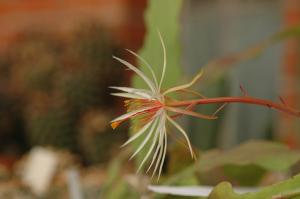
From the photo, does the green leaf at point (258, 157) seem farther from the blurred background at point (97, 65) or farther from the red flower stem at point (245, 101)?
the blurred background at point (97, 65)

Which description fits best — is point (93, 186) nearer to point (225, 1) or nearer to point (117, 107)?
point (117, 107)

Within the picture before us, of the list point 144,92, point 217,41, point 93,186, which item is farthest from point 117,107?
point 144,92

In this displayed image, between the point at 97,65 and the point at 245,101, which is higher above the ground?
the point at 245,101

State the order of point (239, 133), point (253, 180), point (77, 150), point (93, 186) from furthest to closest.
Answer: point (239, 133) → point (77, 150) → point (93, 186) → point (253, 180)

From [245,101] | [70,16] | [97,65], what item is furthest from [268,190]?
[70,16]

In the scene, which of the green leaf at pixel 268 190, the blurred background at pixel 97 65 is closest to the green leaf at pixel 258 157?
the green leaf at pixel 268 190

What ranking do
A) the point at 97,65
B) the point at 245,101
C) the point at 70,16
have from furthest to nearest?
1. the point at 70,16
2. the point at 97,65
3. the point at 245,101

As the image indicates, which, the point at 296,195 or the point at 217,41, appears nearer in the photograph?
the point at 296,195

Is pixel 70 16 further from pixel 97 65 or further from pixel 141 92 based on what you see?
pixel 141 92

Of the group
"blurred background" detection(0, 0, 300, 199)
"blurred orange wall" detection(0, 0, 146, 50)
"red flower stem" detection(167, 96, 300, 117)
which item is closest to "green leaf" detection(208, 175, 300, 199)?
"red flower stem" detection(167, 96, 300, 117)
